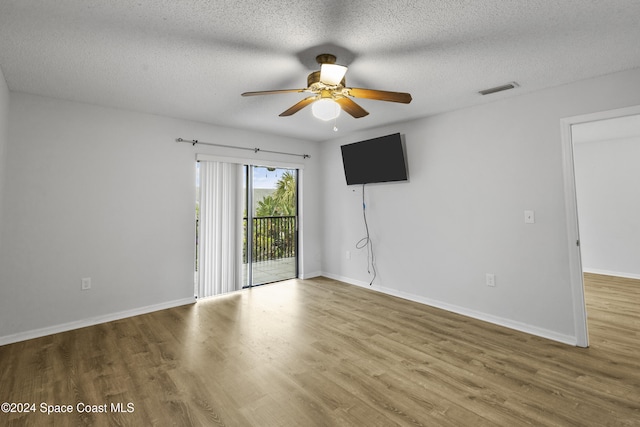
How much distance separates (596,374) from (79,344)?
419 centimetres

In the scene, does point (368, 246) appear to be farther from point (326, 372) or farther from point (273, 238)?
point (326, 372)

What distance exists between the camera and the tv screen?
386 cm

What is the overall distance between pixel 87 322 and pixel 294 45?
3385 mm

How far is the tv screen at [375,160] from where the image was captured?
12.7ft

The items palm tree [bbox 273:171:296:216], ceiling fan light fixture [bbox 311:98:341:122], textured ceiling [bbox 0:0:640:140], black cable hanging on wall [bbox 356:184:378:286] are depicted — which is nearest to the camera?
textured ceiling [bbox 0:0:640:140]

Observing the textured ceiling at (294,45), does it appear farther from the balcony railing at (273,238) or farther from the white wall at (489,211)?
the balcony railing at (273,238)

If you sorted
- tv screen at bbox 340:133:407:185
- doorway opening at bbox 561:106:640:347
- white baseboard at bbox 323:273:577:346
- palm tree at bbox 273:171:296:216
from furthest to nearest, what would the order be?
palm tree at bbox 273:171:296:216 → tv screen at bbox 340:133:407:185 → white baseboard at bbox 323:273:577:346 → doorway opening at bbox 561:106:640:347

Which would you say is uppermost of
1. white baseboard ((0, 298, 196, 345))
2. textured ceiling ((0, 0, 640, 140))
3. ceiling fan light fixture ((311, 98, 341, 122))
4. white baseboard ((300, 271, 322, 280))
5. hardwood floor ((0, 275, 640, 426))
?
textured ceiling ((0, 0, 640, 140))

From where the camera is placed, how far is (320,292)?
419cm

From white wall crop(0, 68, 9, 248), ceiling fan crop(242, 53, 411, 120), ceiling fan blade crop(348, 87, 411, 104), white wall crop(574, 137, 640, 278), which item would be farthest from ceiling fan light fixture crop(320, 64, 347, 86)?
white wall crop(574, 137, 640, 278)

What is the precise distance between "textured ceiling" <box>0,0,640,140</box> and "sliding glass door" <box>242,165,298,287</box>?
175 cm

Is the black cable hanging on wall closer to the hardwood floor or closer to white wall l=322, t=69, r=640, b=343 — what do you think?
white wall l=322, t=69, r=640, b=343

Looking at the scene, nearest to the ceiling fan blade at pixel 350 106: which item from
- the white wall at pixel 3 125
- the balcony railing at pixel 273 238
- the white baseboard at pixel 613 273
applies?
the balcony railing at pixel 273 238

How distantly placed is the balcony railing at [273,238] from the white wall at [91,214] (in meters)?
1.11
